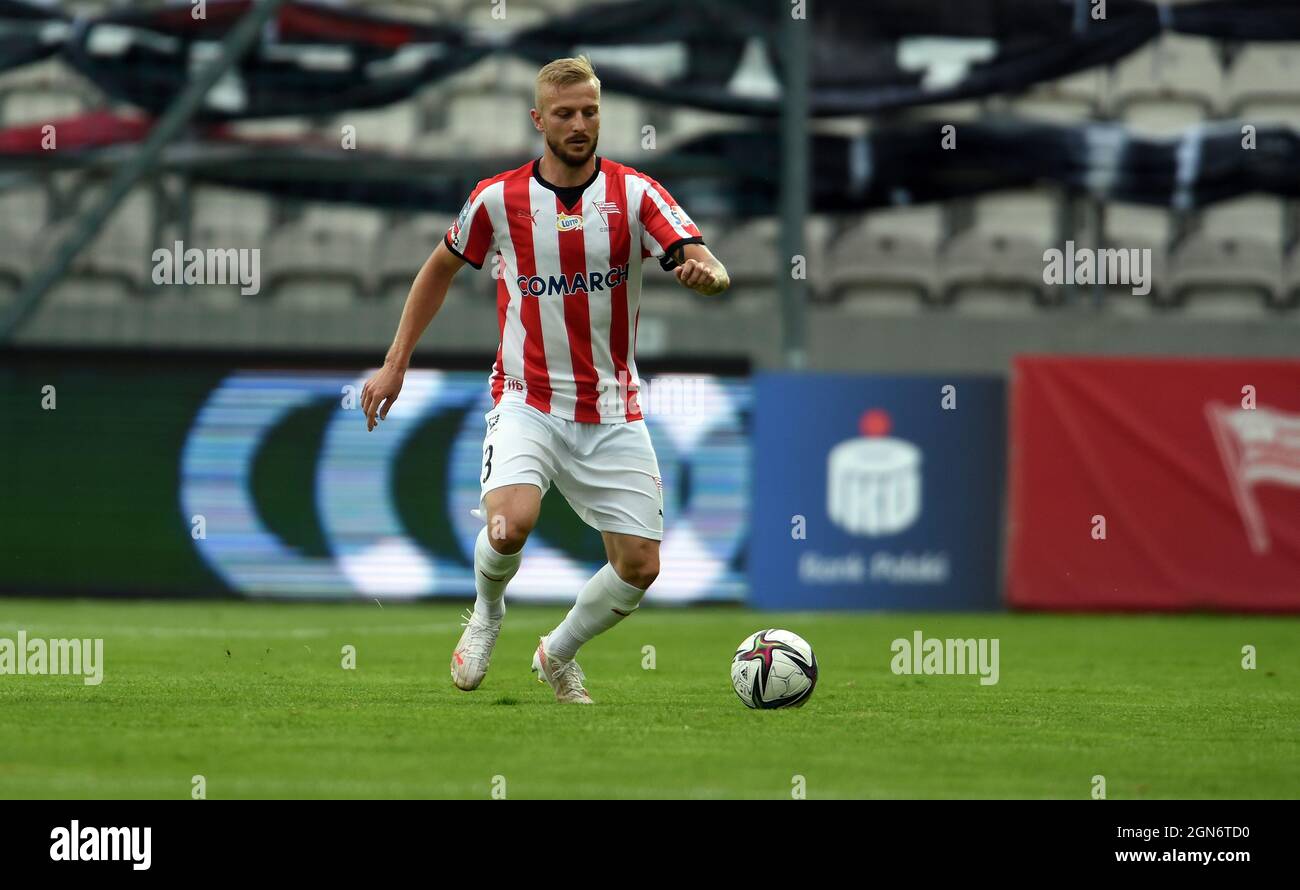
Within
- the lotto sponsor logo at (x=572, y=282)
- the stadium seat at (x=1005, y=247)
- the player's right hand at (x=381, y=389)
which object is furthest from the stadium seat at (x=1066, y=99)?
the player's right hand at (x=381, y=389)

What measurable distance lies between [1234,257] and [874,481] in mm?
4811

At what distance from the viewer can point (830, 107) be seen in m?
16.2

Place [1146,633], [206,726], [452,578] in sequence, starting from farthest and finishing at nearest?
[452,578] < [1146,633] < [206,726]

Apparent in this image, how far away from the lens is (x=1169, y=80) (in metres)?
16.8

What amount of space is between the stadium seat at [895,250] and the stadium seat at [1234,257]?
2083 mm

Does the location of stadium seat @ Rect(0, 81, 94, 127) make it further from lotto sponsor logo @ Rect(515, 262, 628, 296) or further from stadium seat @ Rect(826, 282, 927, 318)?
lotto sponsor logo @ Rect(515, 262, 628, 296)

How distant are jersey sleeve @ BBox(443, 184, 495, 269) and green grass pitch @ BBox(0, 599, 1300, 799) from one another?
5.25 feet

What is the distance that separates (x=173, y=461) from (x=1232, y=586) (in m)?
7.38

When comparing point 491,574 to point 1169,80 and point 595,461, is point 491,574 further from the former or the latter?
point 1169,80

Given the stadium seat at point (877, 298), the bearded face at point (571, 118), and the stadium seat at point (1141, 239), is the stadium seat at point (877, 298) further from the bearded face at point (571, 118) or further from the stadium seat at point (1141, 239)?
the bearded face at point (571, 118)

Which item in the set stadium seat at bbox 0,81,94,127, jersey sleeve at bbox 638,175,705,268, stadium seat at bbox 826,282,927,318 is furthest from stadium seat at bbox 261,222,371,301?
jersey sleeve at bbox 638,175,705,268

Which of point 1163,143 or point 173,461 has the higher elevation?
point 1163,143
